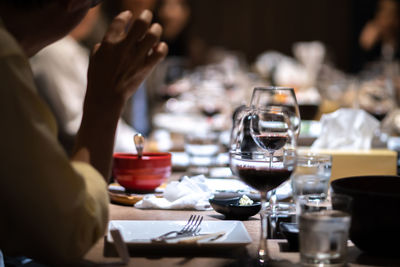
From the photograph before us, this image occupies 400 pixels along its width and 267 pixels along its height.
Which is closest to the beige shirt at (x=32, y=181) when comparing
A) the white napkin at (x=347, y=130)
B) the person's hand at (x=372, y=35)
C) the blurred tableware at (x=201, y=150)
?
the white napkin at (x=347, y=130)

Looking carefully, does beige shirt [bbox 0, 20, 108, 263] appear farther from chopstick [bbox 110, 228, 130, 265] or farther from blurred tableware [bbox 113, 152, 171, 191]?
blurred tableware [bbox 113, 152, 171, 191]

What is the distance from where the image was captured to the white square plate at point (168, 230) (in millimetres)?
994

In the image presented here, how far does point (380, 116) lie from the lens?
2.71m

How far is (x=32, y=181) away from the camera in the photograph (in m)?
0.84

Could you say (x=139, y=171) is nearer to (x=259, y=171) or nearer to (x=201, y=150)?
(x=259, y=171)

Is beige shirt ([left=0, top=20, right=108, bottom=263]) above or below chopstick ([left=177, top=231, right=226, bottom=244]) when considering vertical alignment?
above

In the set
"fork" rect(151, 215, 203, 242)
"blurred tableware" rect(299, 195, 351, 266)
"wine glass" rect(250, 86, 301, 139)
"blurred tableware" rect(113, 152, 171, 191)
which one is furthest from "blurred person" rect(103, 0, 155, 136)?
"blurred tableware" rect(299, 195, 351, 266)

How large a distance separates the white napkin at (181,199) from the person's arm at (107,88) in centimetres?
25

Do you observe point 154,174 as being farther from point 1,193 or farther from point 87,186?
point 1,193

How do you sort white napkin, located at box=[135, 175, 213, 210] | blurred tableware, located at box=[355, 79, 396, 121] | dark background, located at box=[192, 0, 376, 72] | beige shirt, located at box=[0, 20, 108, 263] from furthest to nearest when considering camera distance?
dark background, located at box=[192, 0, 376, 72] → blurred tableware, located at box=[355, 79, 396, 121] → white napkin, located at box=[135, 175, 213, 210] → beige shirt, located at box=[0, 20, 108, 263]

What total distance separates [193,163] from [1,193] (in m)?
1.44

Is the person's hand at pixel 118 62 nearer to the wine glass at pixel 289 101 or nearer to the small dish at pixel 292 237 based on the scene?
the wine glass at pixel 289 101

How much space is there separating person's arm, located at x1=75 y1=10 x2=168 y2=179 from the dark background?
9.24m

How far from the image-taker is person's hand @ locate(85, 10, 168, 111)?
1129 mm
